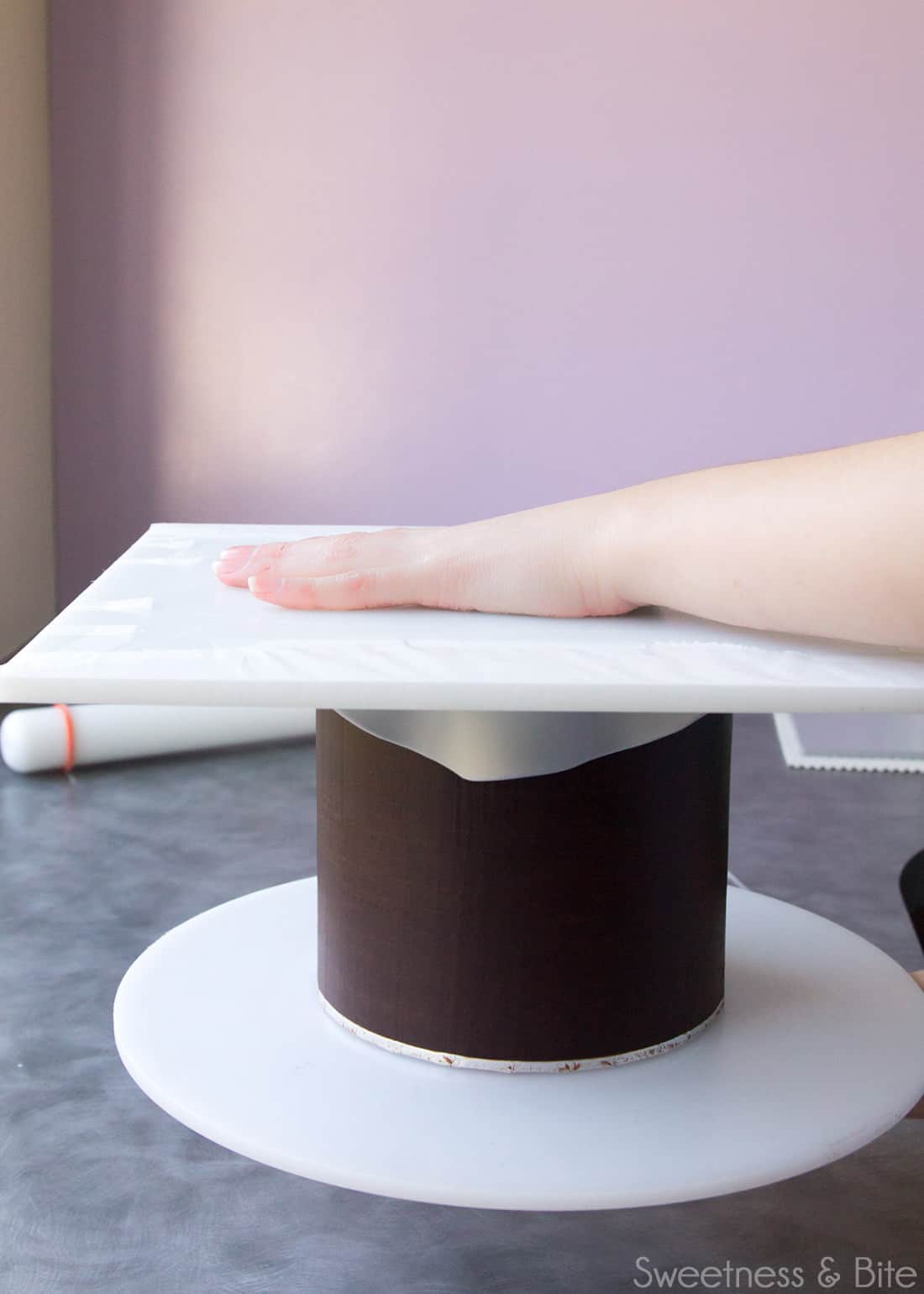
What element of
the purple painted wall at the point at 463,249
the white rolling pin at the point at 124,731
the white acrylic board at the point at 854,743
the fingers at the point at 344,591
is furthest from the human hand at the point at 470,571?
the purple painted wall at the point at 463,249

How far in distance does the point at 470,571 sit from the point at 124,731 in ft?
4.07

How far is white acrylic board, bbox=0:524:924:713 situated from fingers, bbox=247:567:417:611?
0.08ft

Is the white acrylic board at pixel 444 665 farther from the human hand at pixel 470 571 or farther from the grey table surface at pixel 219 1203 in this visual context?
the grey table surface at pixel 219 1203

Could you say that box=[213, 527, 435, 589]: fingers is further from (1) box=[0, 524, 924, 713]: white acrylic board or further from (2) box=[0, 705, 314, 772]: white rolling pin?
(2) box=[0, 705, 314, 772]: white rolling pin

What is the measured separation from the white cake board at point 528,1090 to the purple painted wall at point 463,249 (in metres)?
1.72

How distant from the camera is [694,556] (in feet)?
1.97

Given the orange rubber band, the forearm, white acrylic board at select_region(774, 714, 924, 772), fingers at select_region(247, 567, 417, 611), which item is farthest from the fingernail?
white acrylic board at select_region(774, 714, 924, 772)

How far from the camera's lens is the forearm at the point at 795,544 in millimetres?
532

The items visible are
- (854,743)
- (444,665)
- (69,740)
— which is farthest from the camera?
(854,743)

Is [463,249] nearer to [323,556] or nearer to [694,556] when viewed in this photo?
[323,556]

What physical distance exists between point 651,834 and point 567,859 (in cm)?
5

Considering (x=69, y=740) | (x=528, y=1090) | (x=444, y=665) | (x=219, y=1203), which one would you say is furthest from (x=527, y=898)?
(x=69, y=740)

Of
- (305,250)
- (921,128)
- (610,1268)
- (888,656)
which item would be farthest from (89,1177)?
(921,128)

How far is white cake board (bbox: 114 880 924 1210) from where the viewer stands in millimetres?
595
